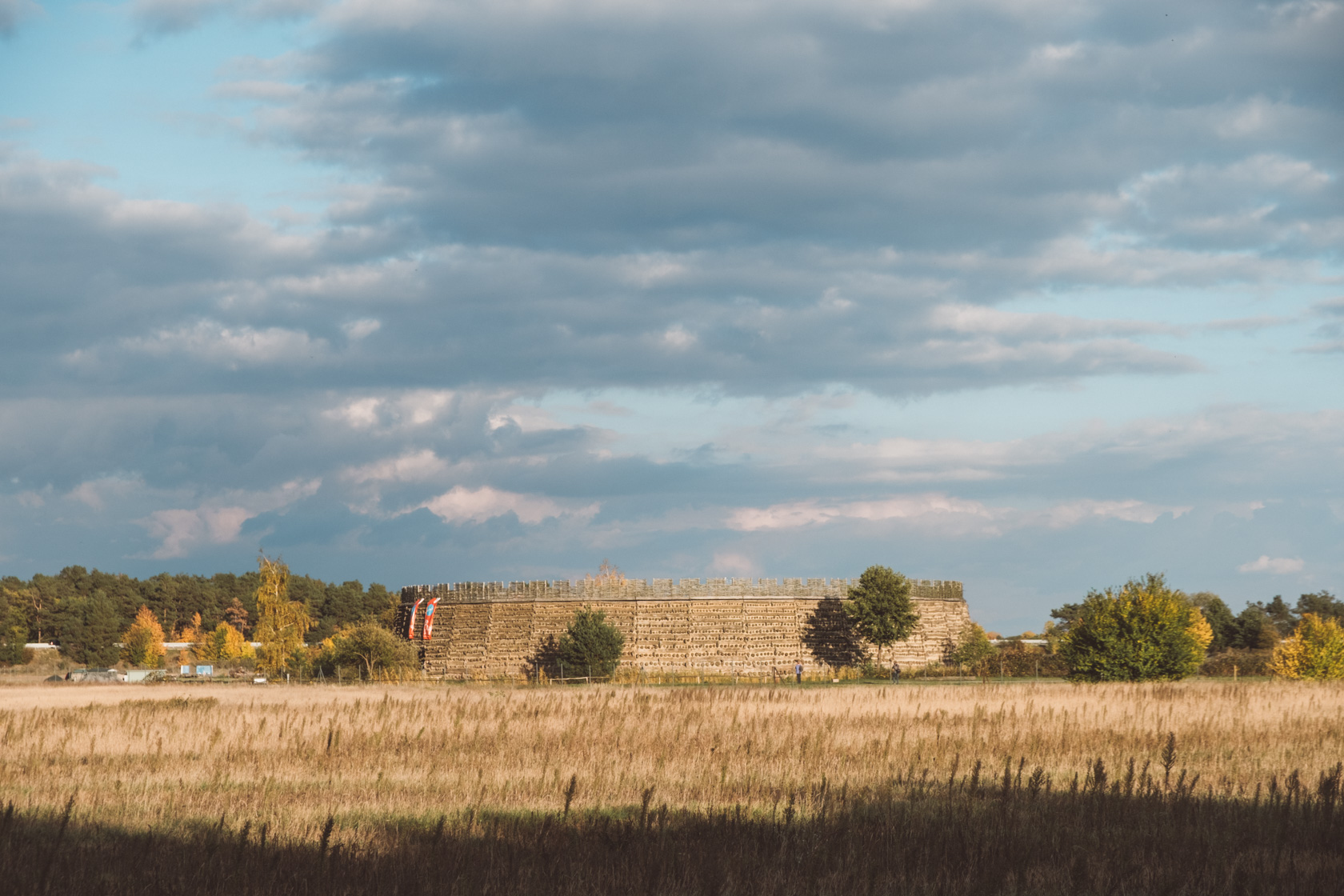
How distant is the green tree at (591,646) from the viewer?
63.9 meters

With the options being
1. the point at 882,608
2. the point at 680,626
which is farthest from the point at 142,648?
the point at 882,608

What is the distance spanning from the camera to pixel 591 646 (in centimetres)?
6388

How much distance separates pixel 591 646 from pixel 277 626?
76.1 ft

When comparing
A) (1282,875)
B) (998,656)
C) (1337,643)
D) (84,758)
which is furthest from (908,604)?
(1282,875)

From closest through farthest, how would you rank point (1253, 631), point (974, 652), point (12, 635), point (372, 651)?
point (372, 651) → point (974, 652) → point (1253, 631) → point (12, 635)

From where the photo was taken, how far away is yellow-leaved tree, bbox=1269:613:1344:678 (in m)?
42.3

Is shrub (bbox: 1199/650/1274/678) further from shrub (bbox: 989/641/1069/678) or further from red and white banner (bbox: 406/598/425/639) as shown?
red and white banner (bbox: 406/598/425/639)

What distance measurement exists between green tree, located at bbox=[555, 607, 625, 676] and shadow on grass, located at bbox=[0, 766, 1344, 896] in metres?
52.8

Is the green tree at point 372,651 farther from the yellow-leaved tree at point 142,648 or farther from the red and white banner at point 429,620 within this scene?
the yellow-leaved tree at point 142,648

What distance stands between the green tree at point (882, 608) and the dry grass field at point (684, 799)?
4505cm

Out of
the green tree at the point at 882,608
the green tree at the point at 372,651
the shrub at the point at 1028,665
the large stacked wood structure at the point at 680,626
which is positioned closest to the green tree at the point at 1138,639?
the shrub at the point at 1028,665

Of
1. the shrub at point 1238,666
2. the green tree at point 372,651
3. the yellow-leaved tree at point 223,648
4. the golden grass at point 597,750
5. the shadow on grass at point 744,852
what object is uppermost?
the shadow on grass at point 744,852

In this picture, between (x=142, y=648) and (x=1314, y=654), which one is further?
(x=142, y=648)

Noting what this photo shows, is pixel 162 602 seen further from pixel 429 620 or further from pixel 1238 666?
pixel 1238 666
